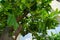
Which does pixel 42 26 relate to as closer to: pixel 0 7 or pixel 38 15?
pixel 38 15

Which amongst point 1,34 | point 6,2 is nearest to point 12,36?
point 1,34

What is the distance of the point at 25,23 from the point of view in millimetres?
773

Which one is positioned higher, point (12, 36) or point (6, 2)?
point (6, 2)

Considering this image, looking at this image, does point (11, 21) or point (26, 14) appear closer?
Result: point (11, 21)

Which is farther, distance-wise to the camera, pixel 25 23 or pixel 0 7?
pixel 25 23

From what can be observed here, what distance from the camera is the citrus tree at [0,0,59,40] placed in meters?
0.58

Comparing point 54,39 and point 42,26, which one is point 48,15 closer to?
point 42,26

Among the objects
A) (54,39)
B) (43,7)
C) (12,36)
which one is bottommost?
(54,39)

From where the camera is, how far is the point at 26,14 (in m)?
0.66

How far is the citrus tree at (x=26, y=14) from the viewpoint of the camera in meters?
0.58

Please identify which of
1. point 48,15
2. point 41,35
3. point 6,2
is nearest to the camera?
point 6,2

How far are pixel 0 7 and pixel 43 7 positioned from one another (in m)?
0.18

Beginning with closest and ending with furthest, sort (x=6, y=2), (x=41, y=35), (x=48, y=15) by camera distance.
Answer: (x=6, y=2)
(x=48, y=15)
(x=41, y=35)

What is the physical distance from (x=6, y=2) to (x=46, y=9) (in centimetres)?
19
